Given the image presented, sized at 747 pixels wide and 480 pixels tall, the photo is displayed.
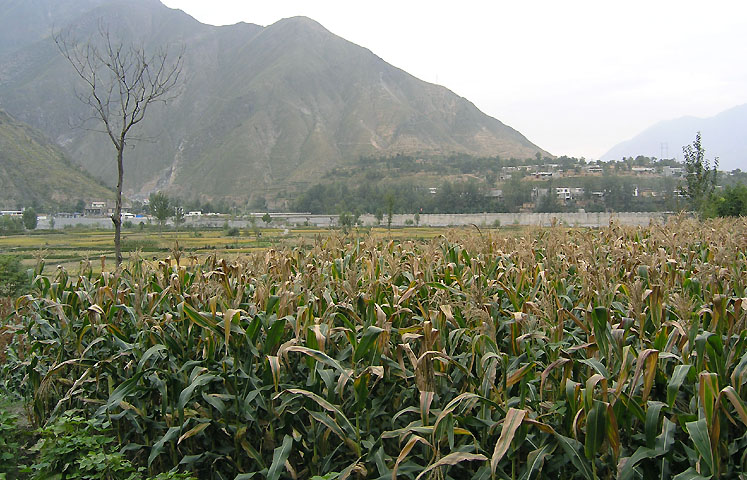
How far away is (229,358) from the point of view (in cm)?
332

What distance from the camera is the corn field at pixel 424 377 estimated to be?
240cm

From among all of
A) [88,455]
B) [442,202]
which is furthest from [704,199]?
[442,202]

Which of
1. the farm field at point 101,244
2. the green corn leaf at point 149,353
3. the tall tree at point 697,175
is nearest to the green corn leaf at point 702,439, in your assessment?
the green corn leaf at point 149,353

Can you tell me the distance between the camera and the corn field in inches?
94.7

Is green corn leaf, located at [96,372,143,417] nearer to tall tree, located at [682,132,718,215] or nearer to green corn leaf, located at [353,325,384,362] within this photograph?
green corn leaf, located at [353,325,384,362]

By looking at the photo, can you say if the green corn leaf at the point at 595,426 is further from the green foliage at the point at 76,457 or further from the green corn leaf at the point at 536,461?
the green foliage at the point at 76,457

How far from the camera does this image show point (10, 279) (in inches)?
520

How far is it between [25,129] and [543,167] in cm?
9969

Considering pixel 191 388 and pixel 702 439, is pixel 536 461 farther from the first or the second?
pixel 191 388

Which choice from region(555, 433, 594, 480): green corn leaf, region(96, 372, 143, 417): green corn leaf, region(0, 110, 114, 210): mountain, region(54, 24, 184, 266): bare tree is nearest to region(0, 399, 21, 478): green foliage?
region(96, 372, 143, 417): green corn leaf

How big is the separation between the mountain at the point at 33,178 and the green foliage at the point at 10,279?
58.9 m

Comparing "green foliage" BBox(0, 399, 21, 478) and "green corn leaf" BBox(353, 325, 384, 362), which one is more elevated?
"green corn leaf" BBox(353, 325, 384, 362)

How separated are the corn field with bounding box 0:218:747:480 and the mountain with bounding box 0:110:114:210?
71.4 meters

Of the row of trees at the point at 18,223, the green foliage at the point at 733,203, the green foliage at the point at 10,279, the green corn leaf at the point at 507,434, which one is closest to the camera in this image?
the green corn leaf at the point at 507,434
